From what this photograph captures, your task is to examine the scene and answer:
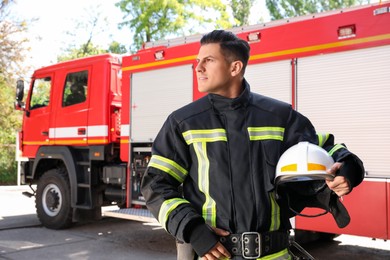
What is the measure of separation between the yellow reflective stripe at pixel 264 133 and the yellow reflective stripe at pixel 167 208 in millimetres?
366

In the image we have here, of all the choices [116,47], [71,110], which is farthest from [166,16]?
[71,110]

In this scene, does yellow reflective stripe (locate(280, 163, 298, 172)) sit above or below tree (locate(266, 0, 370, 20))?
below

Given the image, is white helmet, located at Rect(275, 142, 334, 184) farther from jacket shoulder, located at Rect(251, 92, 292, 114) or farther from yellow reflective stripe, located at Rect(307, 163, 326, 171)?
jacket shoulder, located at Rect(251, 92, 292, 114)

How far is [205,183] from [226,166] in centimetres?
10

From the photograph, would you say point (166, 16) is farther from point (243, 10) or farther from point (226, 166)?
point (226, 166)

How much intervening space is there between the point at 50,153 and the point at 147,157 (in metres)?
2.06

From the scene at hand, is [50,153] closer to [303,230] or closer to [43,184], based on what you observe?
[43,184]

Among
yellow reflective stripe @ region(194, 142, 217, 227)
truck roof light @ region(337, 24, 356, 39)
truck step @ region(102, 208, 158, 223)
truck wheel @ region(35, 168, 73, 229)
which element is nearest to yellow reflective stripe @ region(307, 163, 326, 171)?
yellow reflective stripe @ region(194, 142, 217, 227)

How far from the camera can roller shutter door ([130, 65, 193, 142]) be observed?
6332 millimetres

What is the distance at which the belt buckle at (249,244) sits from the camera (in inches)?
66.6

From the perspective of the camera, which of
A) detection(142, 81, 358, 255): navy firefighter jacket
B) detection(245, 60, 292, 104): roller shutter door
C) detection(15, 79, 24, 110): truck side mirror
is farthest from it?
detection(15, 79, 24, 110): truck side mirror

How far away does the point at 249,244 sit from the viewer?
1.69 m

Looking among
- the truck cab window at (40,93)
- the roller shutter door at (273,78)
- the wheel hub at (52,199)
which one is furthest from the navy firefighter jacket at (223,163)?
the truck cab window at (40,93)

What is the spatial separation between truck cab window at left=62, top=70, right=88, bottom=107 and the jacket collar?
605 centimetres
